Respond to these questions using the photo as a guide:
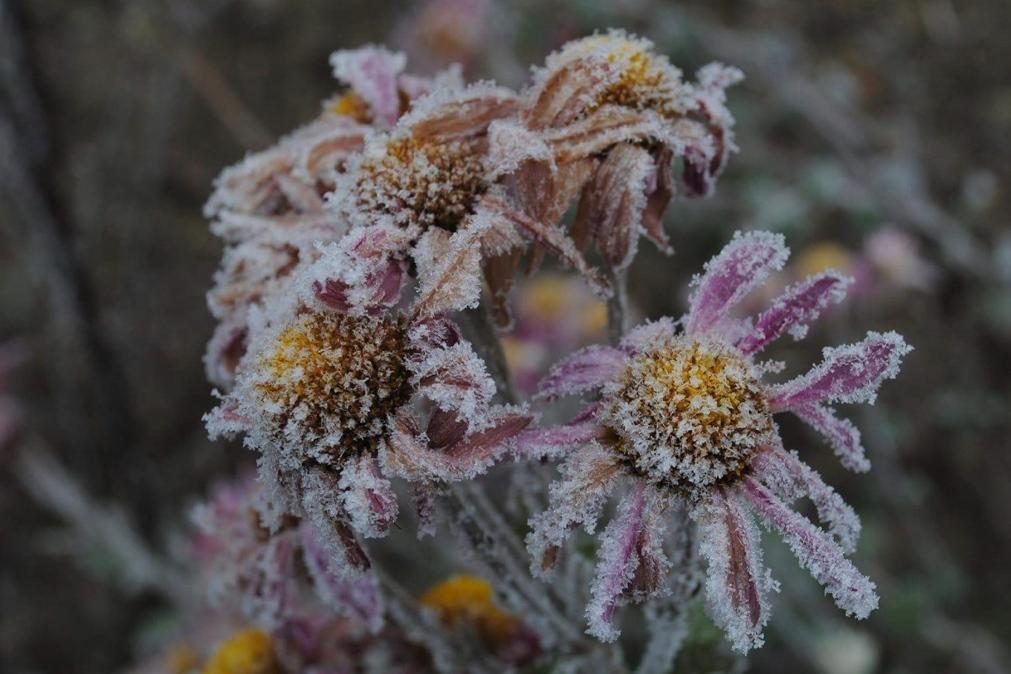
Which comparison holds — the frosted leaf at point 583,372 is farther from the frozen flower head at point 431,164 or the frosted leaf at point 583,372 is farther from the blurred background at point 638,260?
the blurred background at point 638,260

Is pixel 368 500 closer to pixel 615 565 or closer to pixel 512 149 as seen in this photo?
pixel 615 565

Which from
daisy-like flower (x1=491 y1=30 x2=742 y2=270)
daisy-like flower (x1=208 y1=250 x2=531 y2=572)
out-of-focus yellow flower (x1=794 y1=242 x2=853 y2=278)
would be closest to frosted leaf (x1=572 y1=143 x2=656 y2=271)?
daisy-like flower (x1=491 y1=30 x2=742 y2=270)

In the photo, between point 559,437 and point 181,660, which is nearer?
point 559,437

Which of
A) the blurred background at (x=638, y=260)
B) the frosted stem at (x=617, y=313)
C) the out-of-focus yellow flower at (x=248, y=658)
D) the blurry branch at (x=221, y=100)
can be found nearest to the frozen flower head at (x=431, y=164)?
the frosted stem at (x=617, y=313)

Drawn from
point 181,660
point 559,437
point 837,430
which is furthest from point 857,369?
point 181,660

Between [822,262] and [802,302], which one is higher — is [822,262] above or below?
above

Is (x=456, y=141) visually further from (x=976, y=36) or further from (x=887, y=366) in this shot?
(x=976, y=36)

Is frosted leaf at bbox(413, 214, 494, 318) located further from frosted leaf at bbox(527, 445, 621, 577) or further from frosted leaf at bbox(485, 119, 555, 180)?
frosted leaf at bbox(527, 445, 621, 577)
